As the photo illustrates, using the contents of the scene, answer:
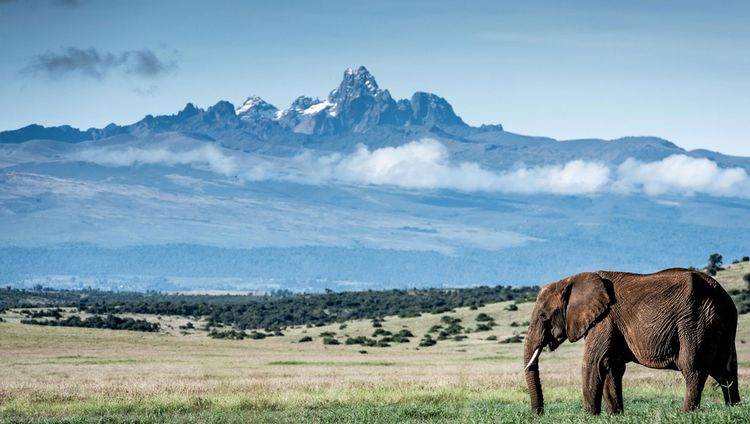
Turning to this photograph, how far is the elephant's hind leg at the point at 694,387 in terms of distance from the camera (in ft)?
73.0

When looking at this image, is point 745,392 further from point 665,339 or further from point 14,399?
point 14,399

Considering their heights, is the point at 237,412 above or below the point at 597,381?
below

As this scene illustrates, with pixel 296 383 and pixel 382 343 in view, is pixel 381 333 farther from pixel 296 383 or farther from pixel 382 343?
pixel 296 383

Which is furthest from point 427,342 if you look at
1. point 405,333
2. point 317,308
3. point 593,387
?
point 317,308

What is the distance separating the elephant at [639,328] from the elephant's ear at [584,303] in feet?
0.07

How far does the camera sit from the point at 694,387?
2225cm

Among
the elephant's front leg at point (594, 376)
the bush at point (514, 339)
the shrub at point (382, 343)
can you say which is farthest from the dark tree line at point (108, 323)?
the elephant's front leg at point (594, 376)

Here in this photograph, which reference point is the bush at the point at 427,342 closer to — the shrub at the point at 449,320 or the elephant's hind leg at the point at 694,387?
the shrub at the point at 449,320

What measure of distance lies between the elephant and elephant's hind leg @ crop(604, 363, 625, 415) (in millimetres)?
21

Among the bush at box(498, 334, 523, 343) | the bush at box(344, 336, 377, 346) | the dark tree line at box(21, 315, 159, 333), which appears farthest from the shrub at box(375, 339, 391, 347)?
the dark tree line at box(21, 315, 159, 333)

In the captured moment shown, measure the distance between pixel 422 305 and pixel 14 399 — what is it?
9662cm

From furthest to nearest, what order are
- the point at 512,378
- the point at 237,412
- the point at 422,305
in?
the point at 422,305, the point at 512,378, the point at 237,412

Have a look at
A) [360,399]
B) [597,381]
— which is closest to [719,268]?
[360,399]

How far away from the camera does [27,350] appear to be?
212 ft
